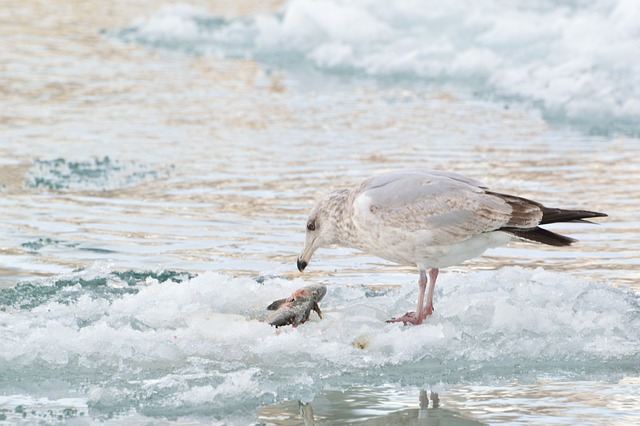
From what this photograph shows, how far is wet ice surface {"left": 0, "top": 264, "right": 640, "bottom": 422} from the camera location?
221 inches

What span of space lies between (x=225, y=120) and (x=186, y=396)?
9.60 meters

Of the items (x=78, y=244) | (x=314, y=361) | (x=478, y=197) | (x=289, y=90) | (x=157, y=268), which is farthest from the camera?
(x=289, y=90)

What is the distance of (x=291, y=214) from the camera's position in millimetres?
10203

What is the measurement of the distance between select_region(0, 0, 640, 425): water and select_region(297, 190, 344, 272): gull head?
377 mm

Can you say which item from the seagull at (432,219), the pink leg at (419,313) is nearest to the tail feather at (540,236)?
the seagull at (432,219)

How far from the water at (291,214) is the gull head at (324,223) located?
377 millimetres

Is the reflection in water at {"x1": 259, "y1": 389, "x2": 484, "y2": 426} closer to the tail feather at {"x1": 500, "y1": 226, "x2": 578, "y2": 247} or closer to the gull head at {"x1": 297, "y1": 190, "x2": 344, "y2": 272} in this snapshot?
the tail feather at {"x1": 500, "y1": 226, "x2": 578, "y2": 247}

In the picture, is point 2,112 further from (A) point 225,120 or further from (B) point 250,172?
(B) point 250,172

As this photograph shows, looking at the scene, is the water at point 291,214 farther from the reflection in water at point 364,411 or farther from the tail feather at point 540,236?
the tail feather at point 540,236

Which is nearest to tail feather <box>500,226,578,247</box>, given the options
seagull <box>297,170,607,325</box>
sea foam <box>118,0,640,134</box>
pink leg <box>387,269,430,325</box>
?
seagull <box>297,170,607,325</box>

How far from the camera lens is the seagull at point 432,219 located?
6.45 m

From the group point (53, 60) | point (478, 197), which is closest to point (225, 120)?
point (53, 60)

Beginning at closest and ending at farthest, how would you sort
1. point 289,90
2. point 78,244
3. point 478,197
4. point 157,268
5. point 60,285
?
point 478,197 < point 60,285 < point 157,268 < point 78,244 < point 289,90

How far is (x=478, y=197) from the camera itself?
653 centimetres
